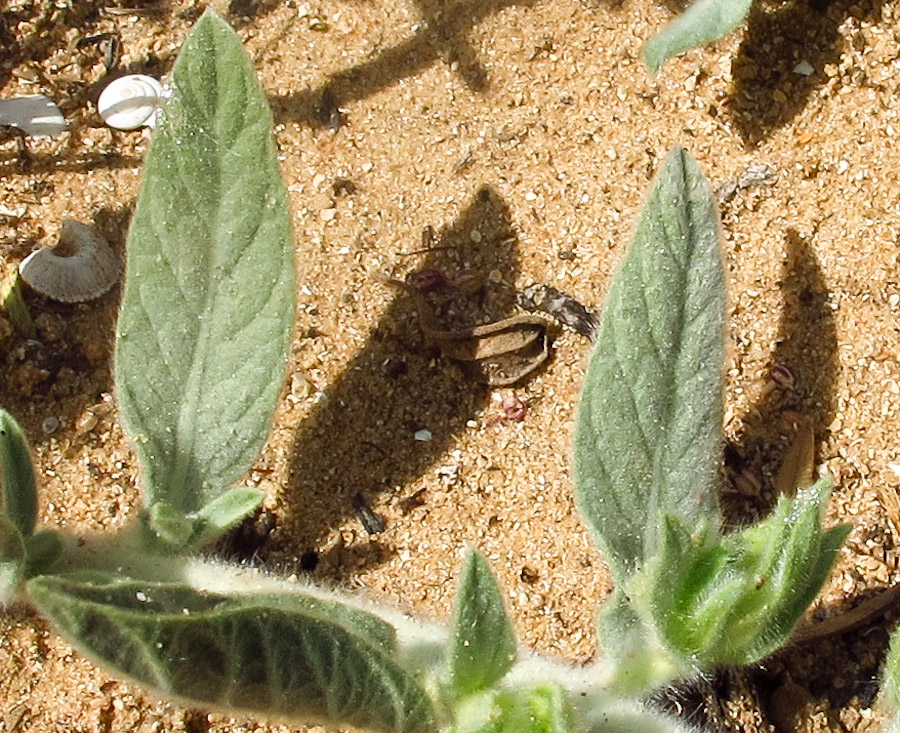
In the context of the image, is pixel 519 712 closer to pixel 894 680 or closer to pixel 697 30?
pixel 894 680

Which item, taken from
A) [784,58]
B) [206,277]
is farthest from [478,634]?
[784,58]

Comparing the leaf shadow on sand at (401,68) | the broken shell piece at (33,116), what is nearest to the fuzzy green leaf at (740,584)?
the leaf shadow on sand at (401,68)

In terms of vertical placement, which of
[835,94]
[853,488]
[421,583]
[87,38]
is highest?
[835,94]

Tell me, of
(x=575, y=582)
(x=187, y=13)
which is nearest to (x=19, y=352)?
(x=187, y=13)

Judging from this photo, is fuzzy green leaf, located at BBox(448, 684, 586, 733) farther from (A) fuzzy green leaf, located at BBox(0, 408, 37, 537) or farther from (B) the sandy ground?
(A) fuzzy green leaf, located at BBox(0, 408, 37, 537)

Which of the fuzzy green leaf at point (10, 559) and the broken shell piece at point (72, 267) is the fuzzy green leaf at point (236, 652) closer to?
the fuzzy green leaf at point (10, 559)

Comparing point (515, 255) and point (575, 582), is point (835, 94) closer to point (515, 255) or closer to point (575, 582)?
point (515, 255)
